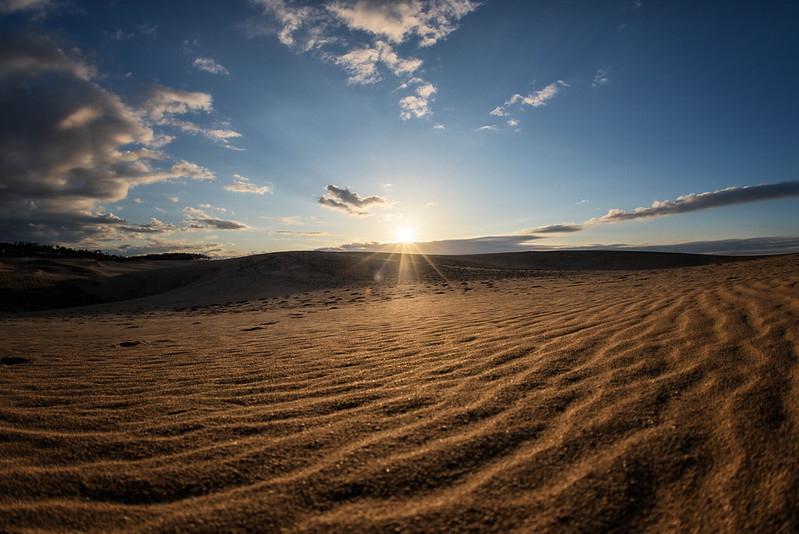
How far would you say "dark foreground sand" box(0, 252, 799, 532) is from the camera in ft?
4.66

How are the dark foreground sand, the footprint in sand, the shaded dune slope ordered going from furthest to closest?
the shaded dune slope, the footprint in sand, the dark foreground sand

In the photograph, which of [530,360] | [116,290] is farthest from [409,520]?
[116,290]

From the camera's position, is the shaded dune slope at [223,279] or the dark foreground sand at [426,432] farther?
the shaded dune slope at [223,279]

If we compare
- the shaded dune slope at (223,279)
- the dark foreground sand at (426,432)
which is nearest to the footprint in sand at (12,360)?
the dark foreground sand at (426,432)

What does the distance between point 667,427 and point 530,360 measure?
4.25ft

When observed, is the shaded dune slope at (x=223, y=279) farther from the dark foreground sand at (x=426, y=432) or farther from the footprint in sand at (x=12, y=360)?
the dark foreground sand at (x=426, y=432)

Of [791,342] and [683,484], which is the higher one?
[791,342]

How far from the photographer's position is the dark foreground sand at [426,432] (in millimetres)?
1419

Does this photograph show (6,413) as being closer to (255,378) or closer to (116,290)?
(255,378)

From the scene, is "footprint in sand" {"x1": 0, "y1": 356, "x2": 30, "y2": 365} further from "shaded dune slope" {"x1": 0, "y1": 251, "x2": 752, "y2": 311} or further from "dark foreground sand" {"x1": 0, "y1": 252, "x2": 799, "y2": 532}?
"shaded dune slope" {"x1": 0, "y1": 251, "x2": 752, "y2": 311}

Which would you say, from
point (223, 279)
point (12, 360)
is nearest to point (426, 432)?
point (12, 360)

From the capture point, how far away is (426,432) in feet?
6.48

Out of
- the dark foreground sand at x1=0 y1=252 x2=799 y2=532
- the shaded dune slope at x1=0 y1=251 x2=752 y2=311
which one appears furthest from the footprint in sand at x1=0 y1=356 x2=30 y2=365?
the shaded dune slope at x1=0 y1=251 x2=752 y2=311

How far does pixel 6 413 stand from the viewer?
2477 millimetres
